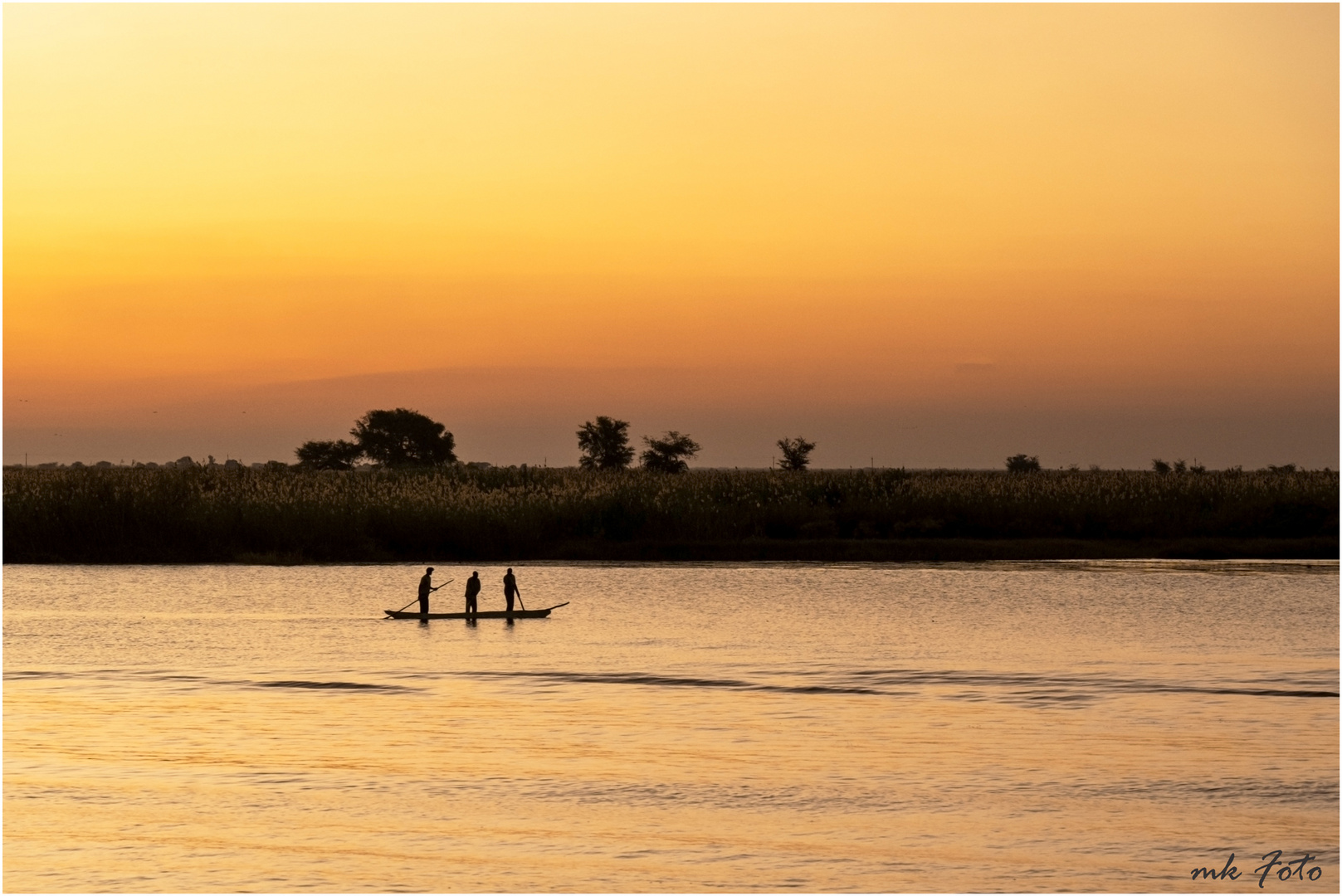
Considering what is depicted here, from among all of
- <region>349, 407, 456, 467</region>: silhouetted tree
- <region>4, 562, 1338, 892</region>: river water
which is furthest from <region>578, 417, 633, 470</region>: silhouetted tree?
<region>4, 562, 1338, 892</region>: river water

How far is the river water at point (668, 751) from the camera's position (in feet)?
46.5

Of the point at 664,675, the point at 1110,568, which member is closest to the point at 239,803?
the point at 664,675

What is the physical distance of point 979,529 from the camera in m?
57.0

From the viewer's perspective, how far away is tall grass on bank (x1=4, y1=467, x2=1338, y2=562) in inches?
1960

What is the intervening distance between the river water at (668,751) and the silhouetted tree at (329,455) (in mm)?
90463

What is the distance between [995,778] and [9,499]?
39368 mm

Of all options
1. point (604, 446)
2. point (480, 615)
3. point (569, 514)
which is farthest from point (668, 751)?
point (604, 446)

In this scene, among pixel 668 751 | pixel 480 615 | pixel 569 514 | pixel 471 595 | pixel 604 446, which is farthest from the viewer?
pixel 604 446

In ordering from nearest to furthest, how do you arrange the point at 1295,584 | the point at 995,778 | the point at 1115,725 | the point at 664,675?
the point at 995,778 < the point at 1115,725 < the point at 664,675 < the point at 1295,584

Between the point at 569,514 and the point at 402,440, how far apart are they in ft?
255

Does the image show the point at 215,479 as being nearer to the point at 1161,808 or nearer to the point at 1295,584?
the point at 1295,584

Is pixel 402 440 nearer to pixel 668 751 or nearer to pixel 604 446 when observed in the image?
pixel 604 446

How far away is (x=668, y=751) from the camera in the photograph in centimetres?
1875

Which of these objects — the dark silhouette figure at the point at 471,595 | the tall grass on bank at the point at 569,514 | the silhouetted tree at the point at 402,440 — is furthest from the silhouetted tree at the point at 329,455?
the dark silhouette figure at the point at 471,595
